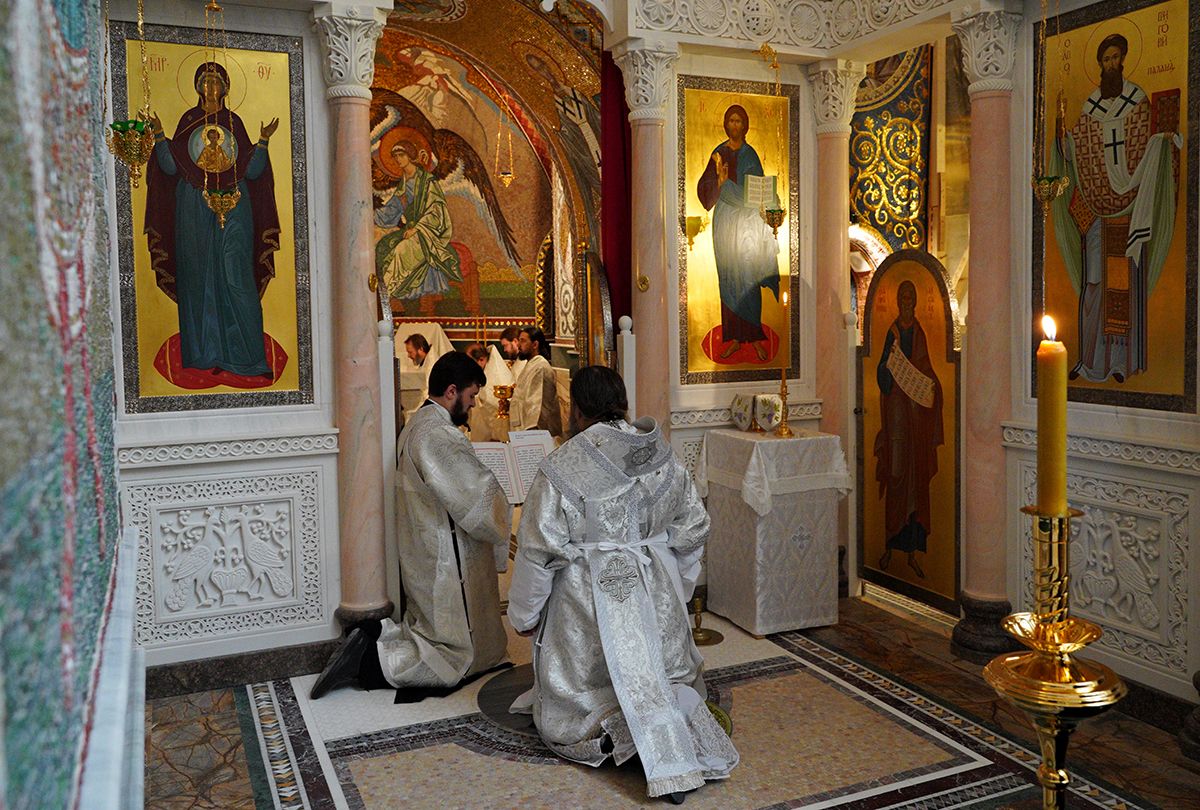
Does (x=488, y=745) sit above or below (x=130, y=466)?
below

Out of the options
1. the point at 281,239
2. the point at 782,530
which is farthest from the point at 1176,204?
the point at 281,239

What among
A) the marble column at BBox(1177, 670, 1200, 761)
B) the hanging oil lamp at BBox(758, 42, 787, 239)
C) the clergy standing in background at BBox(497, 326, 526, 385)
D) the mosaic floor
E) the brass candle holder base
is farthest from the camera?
the clergy standing in background at BBox(497, 326, 526, 385)

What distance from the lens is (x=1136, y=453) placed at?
484 centimetres

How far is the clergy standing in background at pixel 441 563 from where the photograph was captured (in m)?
5.25

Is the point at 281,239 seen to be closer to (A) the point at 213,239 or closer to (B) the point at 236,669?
(A) the point at 213,239

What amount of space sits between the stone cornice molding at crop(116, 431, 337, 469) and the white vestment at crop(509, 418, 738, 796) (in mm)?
1822

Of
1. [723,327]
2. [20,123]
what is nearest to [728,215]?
[723,327]

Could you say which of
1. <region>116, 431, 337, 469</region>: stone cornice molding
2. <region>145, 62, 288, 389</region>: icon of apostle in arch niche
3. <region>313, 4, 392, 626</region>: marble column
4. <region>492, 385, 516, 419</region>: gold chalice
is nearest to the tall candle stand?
<region>313, 4, 392, 626</region>: marble column

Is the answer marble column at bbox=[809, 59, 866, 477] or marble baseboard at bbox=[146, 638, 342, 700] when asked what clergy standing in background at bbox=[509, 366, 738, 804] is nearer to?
marble baseboard at bbox=[146, 638, 342, 700]

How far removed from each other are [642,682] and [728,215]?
376 cm

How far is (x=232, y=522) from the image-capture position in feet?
18.0

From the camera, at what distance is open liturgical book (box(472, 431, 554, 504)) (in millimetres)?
5707

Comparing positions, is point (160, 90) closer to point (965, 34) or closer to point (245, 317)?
point (245, 317)

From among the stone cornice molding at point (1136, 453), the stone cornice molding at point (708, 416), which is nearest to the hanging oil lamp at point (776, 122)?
the stone cornice molding at point (708, 416)
